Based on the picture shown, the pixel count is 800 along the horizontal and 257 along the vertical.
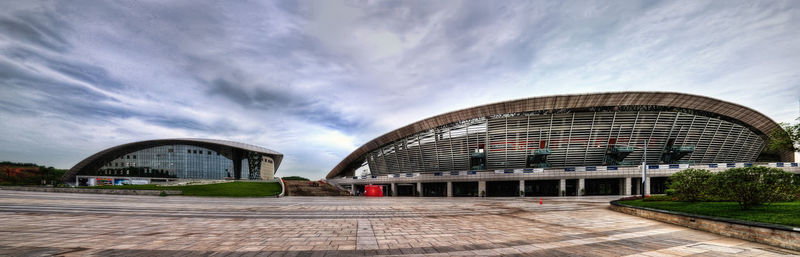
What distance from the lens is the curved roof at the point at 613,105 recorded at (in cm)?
4294

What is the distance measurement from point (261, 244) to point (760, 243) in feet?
46.8

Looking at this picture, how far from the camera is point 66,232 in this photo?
8633 millimetres

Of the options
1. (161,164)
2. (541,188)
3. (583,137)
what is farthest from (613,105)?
(161,164)

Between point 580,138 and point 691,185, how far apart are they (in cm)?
3146

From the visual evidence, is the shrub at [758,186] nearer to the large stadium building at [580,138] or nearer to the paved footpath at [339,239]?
the paved footpath at [339,239]

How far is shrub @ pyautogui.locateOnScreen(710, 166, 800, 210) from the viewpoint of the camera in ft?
39.1

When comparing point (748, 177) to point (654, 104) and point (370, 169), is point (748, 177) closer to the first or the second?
point (654, 104)

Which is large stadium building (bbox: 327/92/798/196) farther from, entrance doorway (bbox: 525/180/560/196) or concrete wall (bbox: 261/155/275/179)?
concrete wall (bbox: 261/155/275/179)

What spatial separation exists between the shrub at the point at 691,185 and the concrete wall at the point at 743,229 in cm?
482

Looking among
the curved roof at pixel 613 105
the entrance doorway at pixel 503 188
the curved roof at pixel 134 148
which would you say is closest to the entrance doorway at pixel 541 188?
the entrance doorway at pixel 503 188

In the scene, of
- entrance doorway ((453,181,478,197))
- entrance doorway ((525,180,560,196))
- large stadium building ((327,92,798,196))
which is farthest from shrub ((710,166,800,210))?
entrance doorway ((453,181,478,197))

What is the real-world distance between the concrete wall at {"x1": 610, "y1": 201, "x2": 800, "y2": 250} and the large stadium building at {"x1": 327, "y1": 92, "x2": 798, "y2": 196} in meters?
27.6

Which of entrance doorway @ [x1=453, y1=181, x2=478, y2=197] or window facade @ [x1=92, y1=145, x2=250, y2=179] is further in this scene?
window facade @ [x1=92, y1=145, x2=250, y2=179]

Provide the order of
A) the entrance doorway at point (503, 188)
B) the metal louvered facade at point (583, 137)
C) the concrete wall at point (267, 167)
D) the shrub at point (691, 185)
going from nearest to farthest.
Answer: the shrub at point (691, 185)
the entrance doorway at point (503, 188)
the metal louvered facade at point (583, 137)
the concrete wall at point (267, 167)
